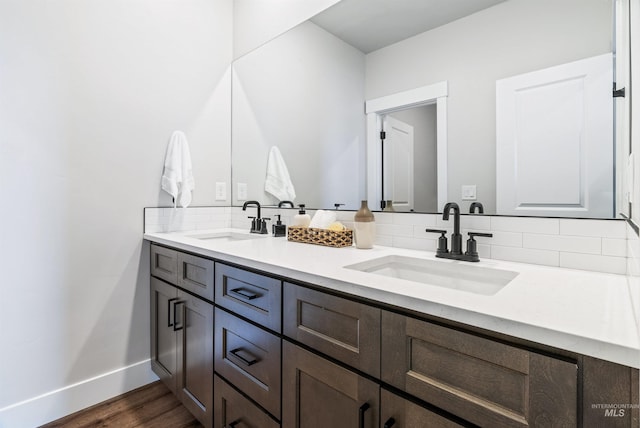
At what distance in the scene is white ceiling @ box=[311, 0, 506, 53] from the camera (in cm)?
125

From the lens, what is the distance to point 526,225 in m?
1.05

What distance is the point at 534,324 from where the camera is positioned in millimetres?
528

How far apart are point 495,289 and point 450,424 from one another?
47 cm

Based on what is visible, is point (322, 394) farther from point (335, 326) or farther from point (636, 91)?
point (636, 91)

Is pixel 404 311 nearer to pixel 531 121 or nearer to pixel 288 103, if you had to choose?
pixel 531 121

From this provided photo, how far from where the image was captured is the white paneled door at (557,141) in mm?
934

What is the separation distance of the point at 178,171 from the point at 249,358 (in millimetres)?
1225

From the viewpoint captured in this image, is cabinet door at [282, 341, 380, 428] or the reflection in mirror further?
the reflection in mirror

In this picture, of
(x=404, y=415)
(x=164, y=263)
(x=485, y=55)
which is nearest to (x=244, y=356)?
(x=404, y=415)

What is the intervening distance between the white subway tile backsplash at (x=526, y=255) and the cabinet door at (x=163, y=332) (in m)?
1.42

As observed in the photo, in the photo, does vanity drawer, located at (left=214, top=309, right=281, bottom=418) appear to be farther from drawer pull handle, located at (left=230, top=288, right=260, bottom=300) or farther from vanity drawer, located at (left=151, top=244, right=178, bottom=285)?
vanity drawer, located at (left=151, top=244, right=178, bottom=285)

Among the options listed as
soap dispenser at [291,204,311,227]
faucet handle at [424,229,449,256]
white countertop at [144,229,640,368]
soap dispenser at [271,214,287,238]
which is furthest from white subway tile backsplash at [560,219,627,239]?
soap dispenser at [271,214,287,238]

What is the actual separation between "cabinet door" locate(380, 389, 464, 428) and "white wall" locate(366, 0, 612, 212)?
752 mm

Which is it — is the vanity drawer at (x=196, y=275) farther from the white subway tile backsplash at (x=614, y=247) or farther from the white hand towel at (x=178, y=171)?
the white subway tile backsplash at (x=614, y=247)
